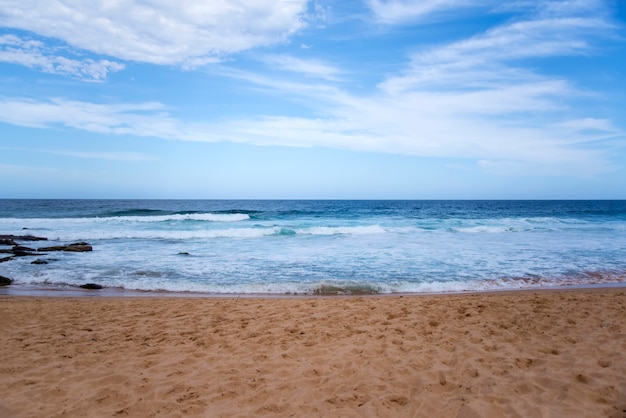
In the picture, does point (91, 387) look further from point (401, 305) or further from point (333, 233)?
point (333, 233)

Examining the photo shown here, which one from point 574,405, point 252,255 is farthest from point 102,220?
point 574,405

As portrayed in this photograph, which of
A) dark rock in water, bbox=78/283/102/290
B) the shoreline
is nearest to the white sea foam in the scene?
the shoreline

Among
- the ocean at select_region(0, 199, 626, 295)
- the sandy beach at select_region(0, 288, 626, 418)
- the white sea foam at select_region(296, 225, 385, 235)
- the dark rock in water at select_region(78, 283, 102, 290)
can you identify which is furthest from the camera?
the white sea foam at select_region(296, 225, 385, 235)

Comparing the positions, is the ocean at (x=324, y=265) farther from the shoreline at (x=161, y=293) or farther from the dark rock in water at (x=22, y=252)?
the dark rock in water at (x=22, y=252)

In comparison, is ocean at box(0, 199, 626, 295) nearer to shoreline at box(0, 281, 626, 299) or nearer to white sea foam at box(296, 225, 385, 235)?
shoreline at box(0, 281, 626, 299)

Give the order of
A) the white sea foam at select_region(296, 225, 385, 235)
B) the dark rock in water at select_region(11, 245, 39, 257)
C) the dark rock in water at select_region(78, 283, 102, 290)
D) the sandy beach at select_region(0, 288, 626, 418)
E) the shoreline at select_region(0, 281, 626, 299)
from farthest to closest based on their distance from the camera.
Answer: the white sea foam at select_region(296, 225, 385, 235) → the dark rock in water at select_region(11, 245, 39, 257) → the dark rock in water at select_region(78, 283, 102, 290) → the shoreline at select_region(0, 281, 626, 299) → the sandy beach at select_region(0, 288, 626, 418)

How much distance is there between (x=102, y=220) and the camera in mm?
30828

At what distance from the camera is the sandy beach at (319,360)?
3559 mm

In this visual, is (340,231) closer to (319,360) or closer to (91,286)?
(91,286)

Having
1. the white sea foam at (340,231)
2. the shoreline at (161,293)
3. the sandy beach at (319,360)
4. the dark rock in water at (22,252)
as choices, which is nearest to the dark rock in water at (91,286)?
the shoreline at (161,293)

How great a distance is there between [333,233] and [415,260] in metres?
10.3

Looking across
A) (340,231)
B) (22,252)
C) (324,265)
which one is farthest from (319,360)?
(340,231)

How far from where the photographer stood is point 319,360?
15.1 ft

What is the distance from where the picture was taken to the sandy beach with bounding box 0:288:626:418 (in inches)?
140
